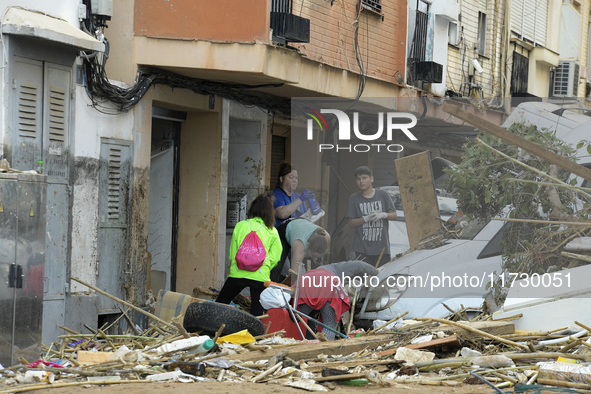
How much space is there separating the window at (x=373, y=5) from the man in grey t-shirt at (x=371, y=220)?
17.5 feet

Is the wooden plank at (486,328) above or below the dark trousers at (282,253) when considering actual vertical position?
below

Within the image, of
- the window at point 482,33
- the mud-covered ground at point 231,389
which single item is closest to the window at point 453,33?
the window at point 482,33

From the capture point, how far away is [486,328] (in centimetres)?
800

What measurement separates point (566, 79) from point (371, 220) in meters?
16.2

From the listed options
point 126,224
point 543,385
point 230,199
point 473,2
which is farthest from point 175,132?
point 473,2

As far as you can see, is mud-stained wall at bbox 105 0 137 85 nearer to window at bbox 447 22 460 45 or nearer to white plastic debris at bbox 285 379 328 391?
white plastic debris at bbox 285 379 328 391

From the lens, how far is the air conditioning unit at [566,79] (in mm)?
23244

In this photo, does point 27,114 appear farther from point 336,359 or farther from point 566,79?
point 566,79

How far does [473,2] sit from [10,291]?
15.1m

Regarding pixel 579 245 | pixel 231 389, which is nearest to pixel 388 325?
pixel 579 245

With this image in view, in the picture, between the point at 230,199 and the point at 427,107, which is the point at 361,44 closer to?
the point at 230,199

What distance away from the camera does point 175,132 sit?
12.5 m

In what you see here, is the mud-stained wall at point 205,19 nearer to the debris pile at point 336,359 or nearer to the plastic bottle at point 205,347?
the debris pile at point 336,359

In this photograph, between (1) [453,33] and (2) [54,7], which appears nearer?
(2) [54,7]
